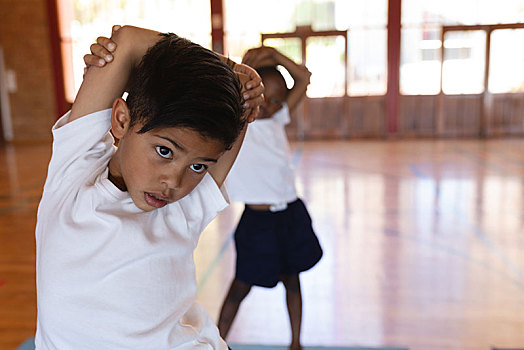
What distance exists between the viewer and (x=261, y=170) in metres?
1.87

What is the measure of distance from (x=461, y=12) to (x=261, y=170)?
27.8ft

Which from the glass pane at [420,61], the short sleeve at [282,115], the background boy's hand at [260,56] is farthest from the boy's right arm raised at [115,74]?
the glass pane at [420,61]

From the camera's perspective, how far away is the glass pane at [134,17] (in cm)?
941

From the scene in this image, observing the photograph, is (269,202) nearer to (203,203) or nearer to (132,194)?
(203,203)

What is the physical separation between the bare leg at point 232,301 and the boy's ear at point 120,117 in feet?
4.04

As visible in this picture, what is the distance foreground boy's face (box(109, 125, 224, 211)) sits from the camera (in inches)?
29.7

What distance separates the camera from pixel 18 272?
3062 mm

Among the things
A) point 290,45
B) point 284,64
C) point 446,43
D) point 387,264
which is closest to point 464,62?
point 446,43

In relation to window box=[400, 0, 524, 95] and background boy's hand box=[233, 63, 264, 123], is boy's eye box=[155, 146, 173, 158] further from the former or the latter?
window box=[400, 0, 524, 95]

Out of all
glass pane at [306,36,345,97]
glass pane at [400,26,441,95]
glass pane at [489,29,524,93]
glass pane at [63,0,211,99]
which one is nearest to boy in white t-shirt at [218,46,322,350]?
glass pane at [306,36,345,97]

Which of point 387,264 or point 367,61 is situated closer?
point 387,264

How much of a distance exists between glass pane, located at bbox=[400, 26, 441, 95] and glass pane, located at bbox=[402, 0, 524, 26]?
0.64 ft

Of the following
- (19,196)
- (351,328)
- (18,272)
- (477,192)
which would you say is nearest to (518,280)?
(351,328)

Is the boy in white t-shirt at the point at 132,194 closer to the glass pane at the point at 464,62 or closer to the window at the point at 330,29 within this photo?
the window at the point at 330,29
